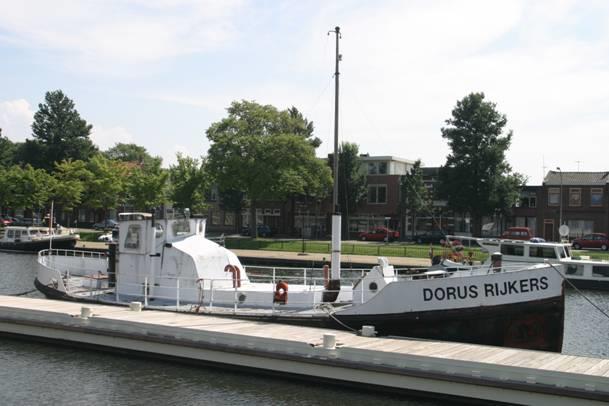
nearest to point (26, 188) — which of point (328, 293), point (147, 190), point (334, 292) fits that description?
point (147, 190)

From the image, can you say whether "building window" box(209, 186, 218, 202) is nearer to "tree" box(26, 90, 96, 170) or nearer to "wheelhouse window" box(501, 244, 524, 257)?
"tree" box(26, 90, 96, 170)

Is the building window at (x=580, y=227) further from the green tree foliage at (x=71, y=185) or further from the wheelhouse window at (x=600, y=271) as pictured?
the green tree foliage at (x=71, y=185)

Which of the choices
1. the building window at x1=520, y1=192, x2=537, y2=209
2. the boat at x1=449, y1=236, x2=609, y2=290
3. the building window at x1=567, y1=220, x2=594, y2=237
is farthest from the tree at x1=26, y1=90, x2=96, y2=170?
the boat at x1=449, y1=236, x2=609, y2=290

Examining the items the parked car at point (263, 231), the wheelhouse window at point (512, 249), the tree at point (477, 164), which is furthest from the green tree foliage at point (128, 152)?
the wheelhouse window at point (512, 249)

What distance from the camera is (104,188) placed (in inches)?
2815

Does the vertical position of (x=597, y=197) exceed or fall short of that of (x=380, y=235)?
it exceeds it

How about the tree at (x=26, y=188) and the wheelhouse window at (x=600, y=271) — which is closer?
the wheelhouse window at (x=600, y=271)

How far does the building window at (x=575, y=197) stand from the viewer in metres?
65.6

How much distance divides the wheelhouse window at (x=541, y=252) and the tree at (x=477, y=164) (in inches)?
1039

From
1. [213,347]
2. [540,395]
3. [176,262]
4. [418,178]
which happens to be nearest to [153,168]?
[418,178]

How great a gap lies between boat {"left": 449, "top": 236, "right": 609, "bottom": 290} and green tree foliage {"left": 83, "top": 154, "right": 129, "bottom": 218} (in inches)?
1789

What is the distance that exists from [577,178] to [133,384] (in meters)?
59.7

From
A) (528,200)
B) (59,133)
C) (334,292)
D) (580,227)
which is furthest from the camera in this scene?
(59,133)

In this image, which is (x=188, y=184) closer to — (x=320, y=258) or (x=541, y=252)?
(x=320, y=258)
